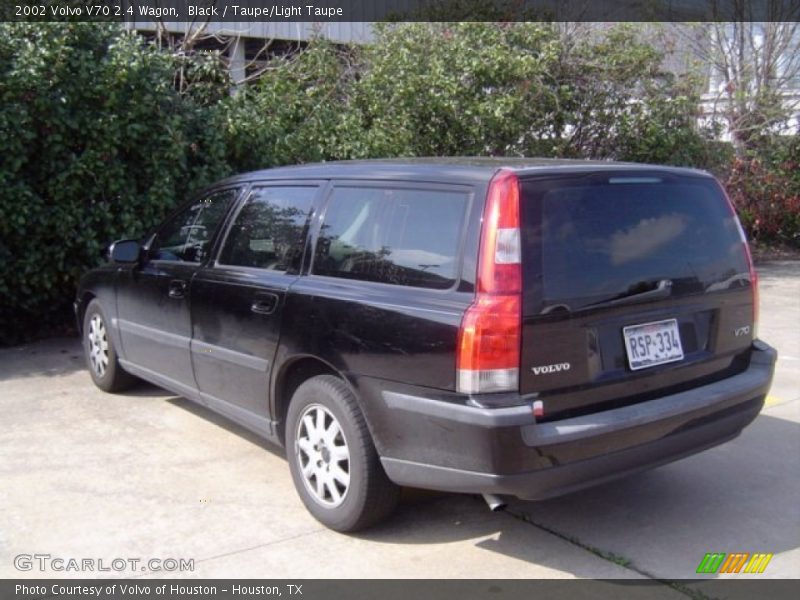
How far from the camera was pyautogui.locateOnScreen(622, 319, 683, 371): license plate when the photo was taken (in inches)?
146

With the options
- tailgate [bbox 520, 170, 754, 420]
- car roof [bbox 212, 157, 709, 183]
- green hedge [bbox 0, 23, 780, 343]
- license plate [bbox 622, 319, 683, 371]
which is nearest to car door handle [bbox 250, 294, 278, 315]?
car roof [bbox 212, 157, 709, 183]

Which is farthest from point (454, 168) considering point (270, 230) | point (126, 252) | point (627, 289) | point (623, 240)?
point (126, 252)

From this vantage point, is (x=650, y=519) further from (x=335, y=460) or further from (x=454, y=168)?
Result: (x=454, y=168)

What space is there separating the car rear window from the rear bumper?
1.87 feet

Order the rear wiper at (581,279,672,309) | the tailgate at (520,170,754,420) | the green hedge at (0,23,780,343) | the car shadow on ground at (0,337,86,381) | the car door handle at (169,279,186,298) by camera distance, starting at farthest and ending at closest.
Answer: the green hedge at (0,23,780,343), the car shadow on ground at (0,337,86,381), the car door handle at (169,279,186,298), the rear wiper at (581,279,672,309), the tailgate at (520,170,754,420)

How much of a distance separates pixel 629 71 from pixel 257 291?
8.45 meters

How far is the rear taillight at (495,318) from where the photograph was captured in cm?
336

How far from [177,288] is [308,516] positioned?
1.79 metres

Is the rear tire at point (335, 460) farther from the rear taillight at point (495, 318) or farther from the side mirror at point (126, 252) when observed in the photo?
Result: the side mirror at point (126, 252)

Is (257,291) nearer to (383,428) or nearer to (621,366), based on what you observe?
(383,428)

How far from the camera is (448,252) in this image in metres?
3.62

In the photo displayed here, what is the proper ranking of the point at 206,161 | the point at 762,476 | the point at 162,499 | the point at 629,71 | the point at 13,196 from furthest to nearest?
the point at 629,71 < the point at 206,161 < the point at 13,196 < the point at 762,476 < the point at 162,499

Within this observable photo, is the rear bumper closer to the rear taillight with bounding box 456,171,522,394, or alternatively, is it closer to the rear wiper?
the rear taillight with bounding box 456,171,522,394

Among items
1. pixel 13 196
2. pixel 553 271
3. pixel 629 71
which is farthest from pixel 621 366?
pixel 629 71
